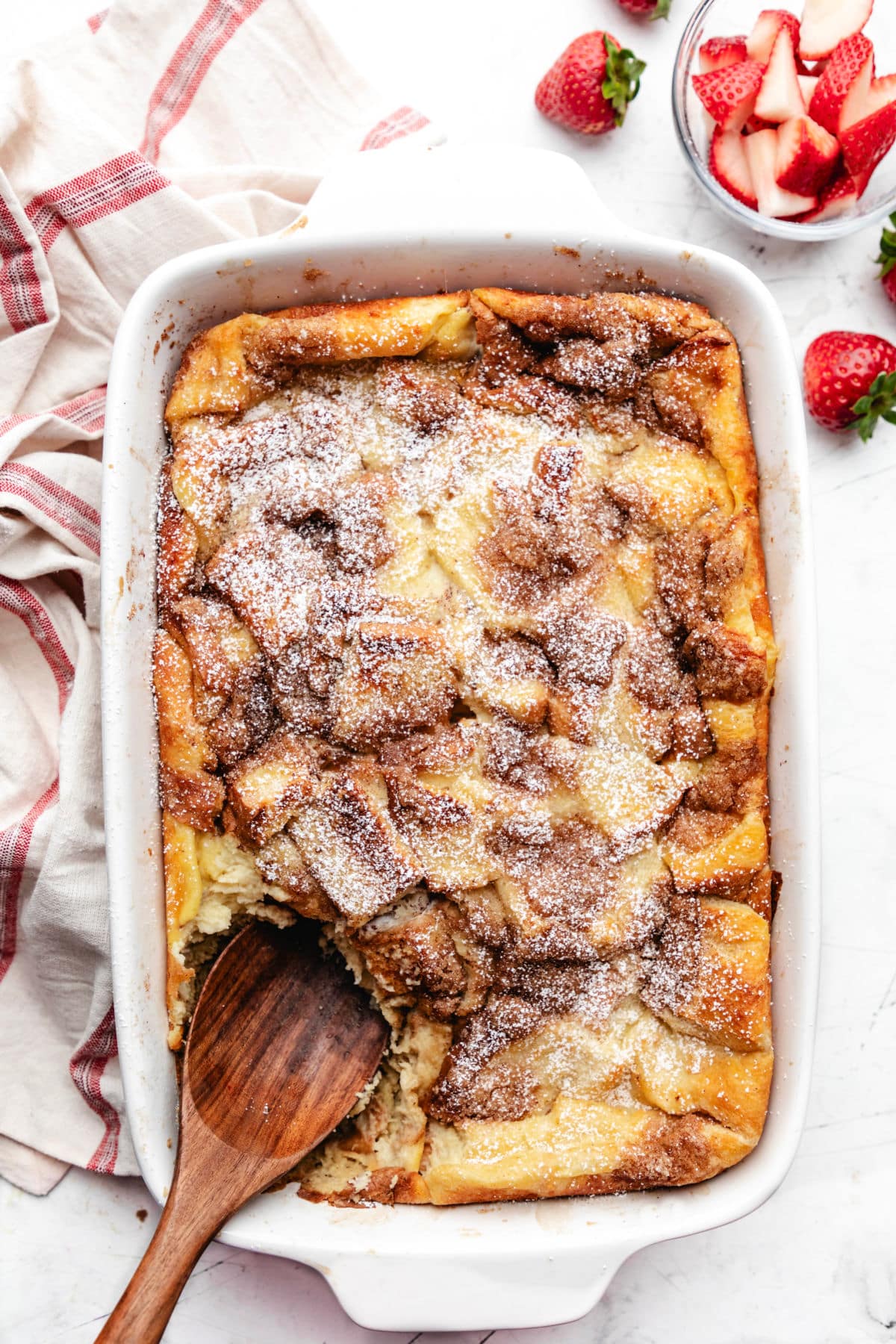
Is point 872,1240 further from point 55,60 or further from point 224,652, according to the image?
point 55,60

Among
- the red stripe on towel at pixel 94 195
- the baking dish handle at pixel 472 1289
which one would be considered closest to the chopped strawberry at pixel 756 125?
the red stripe on towel at pixel 94 195

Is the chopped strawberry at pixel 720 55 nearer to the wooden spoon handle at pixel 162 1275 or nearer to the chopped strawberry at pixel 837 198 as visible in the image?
the chopped strawberry at pixel 837 198

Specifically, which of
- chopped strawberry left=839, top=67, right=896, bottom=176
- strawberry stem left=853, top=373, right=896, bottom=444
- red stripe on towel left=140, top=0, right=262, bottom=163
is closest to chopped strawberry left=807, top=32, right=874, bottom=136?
chopped strawberry left=839, top=67, right=896, bottom=176

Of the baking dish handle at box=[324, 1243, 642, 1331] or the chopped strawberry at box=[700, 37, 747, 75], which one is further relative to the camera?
the chopped strawberry at box=[700, 37, 747, 75]

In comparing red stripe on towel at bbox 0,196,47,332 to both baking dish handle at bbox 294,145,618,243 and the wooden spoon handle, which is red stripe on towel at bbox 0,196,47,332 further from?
the wooden spoon handle

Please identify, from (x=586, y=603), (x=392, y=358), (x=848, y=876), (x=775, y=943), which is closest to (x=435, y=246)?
(x=392, y=358)
